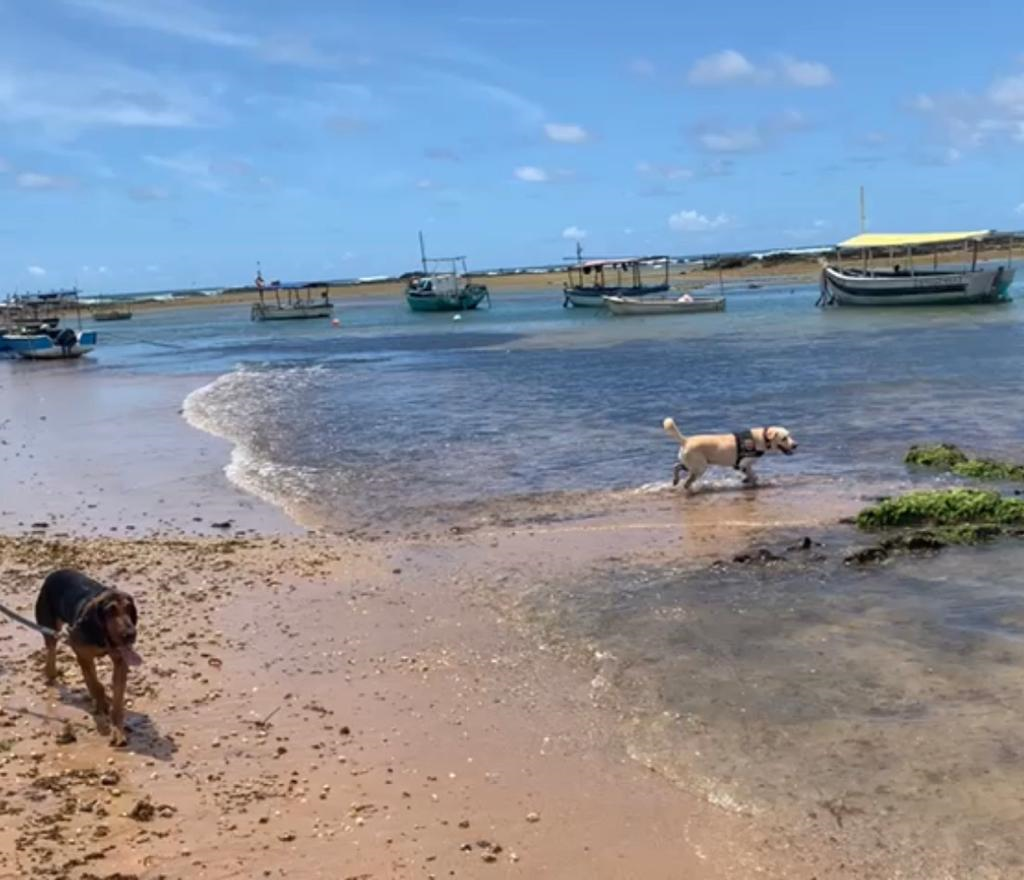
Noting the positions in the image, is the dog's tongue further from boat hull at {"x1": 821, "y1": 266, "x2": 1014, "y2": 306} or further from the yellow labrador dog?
boat hull at {"x1": 821, "y1": 266, "x2": 1014, "y2": 306}

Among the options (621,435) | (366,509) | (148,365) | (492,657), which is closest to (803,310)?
(148,365)

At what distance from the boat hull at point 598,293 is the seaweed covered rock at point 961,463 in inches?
2283

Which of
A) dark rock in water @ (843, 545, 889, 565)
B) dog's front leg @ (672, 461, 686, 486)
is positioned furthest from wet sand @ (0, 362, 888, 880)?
dog's front leg @ (672, 461, 686, 486)

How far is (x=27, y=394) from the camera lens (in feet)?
102

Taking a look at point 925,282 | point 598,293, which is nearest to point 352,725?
point 925,282

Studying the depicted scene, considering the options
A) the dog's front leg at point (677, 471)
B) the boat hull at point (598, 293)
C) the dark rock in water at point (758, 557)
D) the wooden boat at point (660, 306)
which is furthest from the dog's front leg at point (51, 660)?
the boat hull at point (598, 293)

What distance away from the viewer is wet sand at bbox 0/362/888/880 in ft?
15.6

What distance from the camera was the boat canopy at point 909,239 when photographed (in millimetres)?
50312

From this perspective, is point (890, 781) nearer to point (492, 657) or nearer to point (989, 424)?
point (492, 657)

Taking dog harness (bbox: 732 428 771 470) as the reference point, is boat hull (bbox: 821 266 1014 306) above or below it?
above

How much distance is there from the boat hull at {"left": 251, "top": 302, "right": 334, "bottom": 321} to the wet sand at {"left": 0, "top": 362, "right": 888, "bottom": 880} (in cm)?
7245

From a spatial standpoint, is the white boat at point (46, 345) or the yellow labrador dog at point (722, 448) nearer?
the yellow labrador dog at point (722, 448)

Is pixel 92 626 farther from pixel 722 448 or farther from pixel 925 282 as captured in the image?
pixel 925 282

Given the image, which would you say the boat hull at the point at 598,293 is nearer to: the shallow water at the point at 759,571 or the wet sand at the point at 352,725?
the shallow water at the point at 759,571
